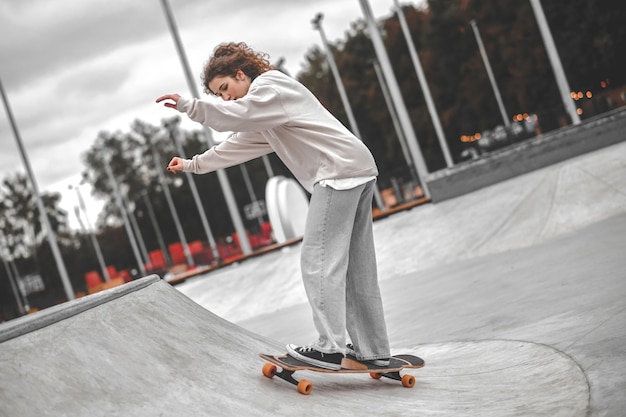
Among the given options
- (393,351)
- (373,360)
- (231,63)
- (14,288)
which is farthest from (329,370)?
(14,288)

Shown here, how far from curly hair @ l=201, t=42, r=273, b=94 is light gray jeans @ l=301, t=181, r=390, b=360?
76 centimetres

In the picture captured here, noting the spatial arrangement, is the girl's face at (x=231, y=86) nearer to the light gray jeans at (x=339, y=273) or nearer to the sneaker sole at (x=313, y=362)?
the light gray jeans at (x=339, y=273)

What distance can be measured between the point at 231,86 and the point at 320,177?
0.69 metres

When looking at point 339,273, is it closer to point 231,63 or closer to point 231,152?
point 231,152

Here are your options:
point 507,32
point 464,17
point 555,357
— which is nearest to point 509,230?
point 555,357

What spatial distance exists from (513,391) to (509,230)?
767cm

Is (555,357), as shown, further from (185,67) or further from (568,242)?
(185,67)

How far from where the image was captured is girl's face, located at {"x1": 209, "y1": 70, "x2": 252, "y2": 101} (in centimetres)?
413

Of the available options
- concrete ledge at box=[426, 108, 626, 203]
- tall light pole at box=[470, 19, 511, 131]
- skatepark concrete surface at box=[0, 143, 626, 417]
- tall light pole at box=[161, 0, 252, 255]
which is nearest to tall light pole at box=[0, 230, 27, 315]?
tall light pole at box=[470, 19, 511, 131]

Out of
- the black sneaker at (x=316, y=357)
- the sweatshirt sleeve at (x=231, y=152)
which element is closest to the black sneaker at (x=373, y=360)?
the black sneaker at (x=316, y=357)

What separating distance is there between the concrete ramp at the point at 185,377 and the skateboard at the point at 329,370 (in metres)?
0.04

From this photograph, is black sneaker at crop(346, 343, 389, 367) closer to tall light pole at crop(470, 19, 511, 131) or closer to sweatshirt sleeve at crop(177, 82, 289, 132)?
sweatshirt sleeve at crop(177, 82, 289, 132)

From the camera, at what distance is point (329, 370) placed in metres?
3.93

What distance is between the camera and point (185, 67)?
2653 centimetres
